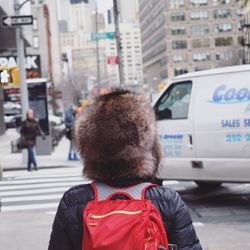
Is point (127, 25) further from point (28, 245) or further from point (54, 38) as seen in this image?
point (54, 38)

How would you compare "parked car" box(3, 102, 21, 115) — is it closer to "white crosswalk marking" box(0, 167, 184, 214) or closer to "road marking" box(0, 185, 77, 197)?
"white crosswalk marking" box(0, 167, 184, 214)

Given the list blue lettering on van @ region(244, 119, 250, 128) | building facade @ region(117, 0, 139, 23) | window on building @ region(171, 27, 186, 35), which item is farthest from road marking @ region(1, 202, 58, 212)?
window on building @ region(171, 27, 186, 35)

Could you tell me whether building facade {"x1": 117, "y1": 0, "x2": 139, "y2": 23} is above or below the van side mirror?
above

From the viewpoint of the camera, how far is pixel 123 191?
115 inches

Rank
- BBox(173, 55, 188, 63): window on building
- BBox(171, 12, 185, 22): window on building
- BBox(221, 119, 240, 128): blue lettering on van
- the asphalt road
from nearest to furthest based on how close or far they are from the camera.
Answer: the asphalt road
BBox(221, 119, 240, 128): blue lettering on van
BBox(171, 12, 185, 22): window on building
BBox(173, 55, 188, 63): window on building

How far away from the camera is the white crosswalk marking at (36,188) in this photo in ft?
38.5

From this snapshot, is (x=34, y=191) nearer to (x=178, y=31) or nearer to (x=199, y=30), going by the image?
(x=178, y=31)

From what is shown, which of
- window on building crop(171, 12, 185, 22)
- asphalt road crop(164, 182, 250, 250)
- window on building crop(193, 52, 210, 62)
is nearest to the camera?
asphalt road crop(164, 182, 250, 250)

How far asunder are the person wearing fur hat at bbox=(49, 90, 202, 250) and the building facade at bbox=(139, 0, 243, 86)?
67572mm

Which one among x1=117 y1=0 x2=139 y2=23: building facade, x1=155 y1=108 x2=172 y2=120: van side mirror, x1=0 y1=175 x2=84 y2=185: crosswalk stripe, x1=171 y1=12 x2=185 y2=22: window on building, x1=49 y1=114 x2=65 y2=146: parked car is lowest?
x1=0 y1=175 x2=84 y2=185: crosswalk stripe

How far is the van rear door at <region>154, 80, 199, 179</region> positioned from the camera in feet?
33.4

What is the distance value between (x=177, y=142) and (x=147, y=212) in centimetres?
760

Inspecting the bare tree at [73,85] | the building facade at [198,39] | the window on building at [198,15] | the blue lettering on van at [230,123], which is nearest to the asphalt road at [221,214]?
the blue lettering on van at [230,123]

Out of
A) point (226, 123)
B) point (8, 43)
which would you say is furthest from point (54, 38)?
point (226, 123)
